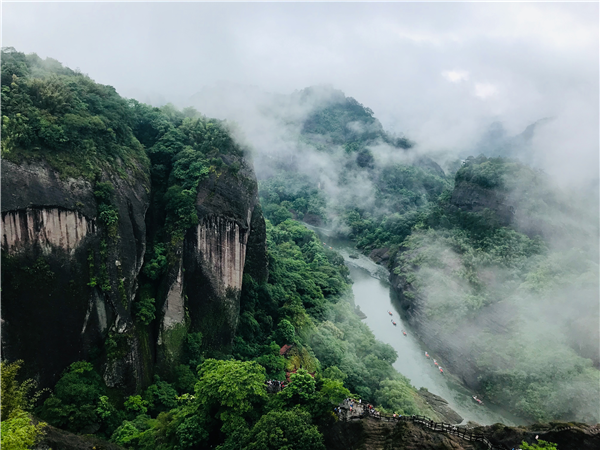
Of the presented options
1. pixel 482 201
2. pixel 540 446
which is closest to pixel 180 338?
pixel 540 446

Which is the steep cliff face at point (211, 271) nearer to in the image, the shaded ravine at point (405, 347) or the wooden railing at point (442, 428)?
the wooden railing at point (442, 428)

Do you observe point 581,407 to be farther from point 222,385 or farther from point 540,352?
point 222,385

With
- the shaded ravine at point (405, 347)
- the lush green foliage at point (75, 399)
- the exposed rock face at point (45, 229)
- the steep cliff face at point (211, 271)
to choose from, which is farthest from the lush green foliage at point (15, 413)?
the shaded ravine at point (405, 347)

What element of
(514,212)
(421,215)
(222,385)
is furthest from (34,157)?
(421,215)

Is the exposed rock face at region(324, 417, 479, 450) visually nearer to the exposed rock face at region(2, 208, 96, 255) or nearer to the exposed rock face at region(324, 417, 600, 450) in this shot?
the exposed rock face at region(324, 417, 600, 450)

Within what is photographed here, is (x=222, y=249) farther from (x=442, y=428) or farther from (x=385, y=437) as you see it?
(x=442, y=428)

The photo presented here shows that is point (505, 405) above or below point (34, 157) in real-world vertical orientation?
below
